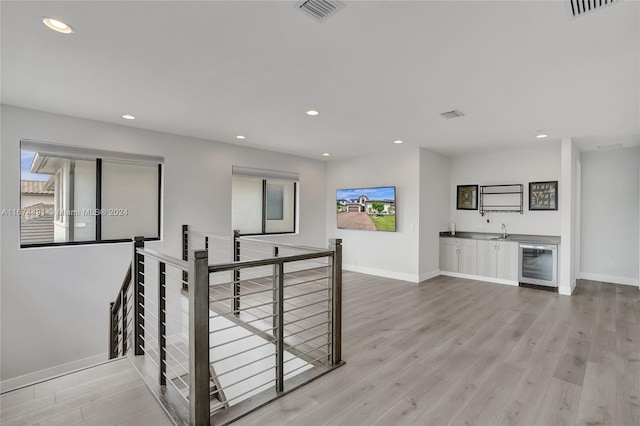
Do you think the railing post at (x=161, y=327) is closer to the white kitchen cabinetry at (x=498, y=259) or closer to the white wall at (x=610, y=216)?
the white kitchen cabinetry at (x=498, y=259)

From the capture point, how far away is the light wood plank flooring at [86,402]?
1.97 metres

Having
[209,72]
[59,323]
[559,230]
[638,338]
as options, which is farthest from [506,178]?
[59,323]

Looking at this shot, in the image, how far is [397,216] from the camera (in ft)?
20.6

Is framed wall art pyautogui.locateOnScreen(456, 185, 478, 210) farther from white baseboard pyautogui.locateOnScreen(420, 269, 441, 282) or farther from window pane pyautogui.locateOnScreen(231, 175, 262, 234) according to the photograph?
window pane pyautogui.locateOnScreen(231, 175, 262, 234)

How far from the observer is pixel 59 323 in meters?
3.96

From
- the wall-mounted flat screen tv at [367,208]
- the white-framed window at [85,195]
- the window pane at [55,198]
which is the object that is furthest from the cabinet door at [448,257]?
the window pane at [55,198]

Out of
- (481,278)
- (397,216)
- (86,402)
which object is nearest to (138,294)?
(86,402)

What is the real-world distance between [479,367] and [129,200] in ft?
16.4

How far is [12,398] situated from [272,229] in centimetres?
469

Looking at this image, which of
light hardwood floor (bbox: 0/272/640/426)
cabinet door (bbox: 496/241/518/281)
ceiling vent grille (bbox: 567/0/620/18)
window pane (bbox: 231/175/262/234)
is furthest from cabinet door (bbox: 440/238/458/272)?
ceiling vent grille (bbox: 567/0/620/18)

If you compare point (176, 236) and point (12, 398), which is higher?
point (176, 236)

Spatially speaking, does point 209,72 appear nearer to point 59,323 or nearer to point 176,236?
point 176,236

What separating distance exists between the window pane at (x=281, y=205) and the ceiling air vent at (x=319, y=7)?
186 inches

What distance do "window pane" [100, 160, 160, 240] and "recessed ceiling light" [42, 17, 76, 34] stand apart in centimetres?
270
